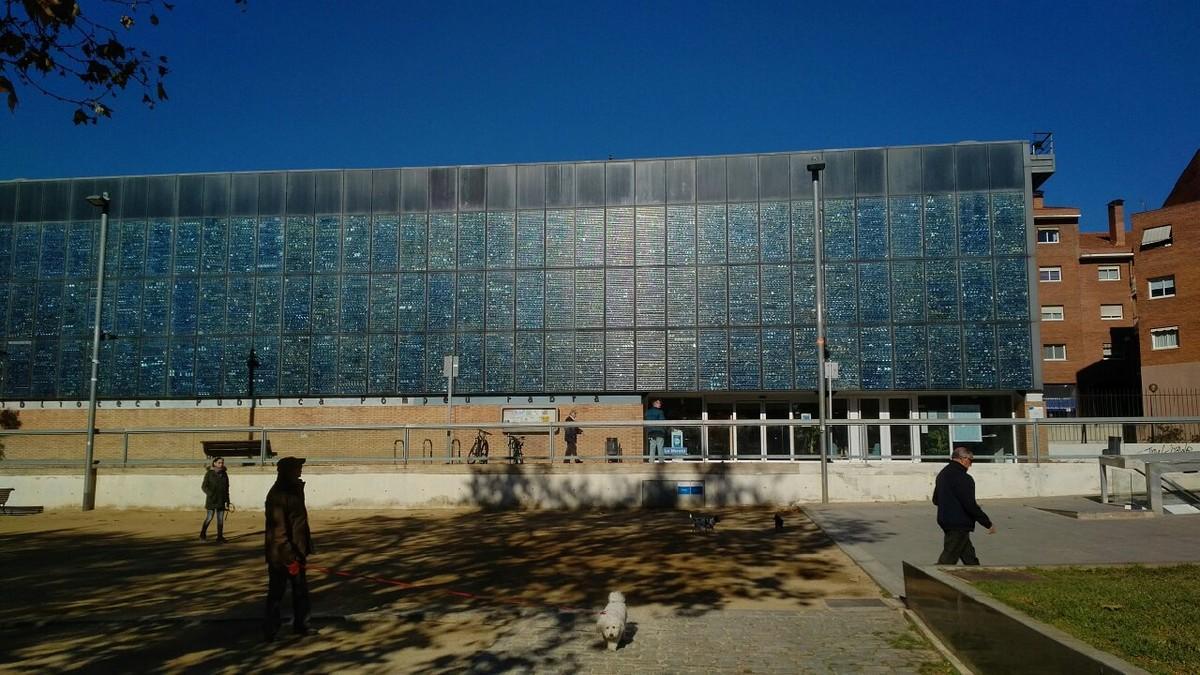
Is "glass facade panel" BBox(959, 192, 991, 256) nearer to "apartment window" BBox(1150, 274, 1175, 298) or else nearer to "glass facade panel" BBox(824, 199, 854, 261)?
"glass facade panel" BBox(824, 199, 854, 261)

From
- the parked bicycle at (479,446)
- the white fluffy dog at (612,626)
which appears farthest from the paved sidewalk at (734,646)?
the parked bicycle at (479,446)

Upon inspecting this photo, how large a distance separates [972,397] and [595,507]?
1565 cm

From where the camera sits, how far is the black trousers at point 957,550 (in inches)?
368

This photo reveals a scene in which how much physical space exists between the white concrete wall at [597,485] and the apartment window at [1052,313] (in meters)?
39.3

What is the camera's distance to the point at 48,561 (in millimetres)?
14258

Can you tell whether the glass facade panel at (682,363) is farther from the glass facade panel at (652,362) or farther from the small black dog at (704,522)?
the small black dog at (704,522)

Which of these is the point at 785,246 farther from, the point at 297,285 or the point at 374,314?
the point at 297,285

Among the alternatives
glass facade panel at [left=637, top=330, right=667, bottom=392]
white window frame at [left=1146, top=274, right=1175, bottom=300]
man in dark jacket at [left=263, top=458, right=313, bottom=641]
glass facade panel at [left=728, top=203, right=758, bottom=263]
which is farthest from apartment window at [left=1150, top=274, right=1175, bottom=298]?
man in dark jacket at [left=263, top=458, right=313, bottom=641]

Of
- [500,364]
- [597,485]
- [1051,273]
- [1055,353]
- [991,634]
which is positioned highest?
[1051,273]

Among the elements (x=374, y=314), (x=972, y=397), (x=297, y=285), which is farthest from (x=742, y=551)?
(x=297, y=285)

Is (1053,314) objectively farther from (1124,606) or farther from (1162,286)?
(1124,606)

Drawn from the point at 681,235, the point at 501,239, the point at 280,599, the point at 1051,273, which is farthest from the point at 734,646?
the point at 1051,273

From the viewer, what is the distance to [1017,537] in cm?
1365

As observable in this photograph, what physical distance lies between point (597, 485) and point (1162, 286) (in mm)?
37534
